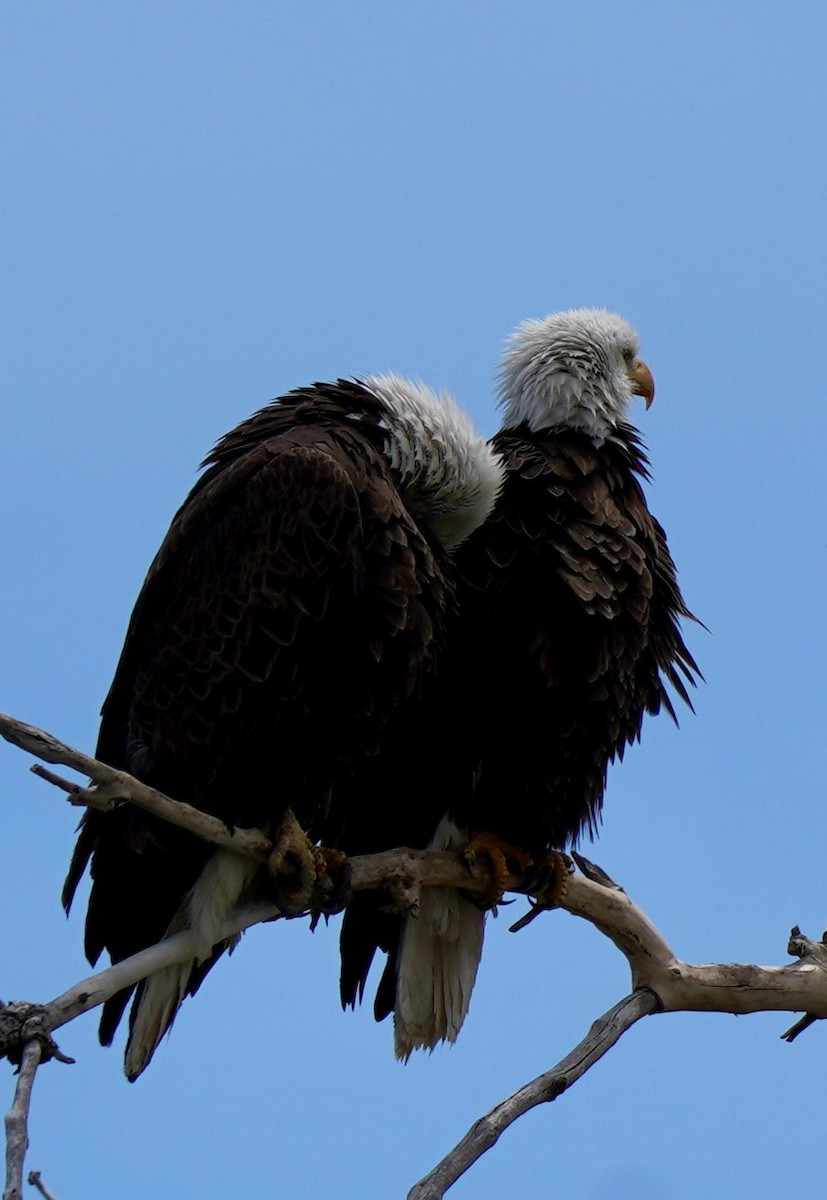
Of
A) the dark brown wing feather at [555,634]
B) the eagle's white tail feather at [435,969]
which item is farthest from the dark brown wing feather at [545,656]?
the eagle's white tail feather at [435,969]

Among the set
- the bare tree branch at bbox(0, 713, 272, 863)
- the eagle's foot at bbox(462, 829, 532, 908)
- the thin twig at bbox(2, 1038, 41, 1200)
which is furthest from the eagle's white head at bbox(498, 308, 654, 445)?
the thin twig at bbox(2, 1038, 41, 1200)

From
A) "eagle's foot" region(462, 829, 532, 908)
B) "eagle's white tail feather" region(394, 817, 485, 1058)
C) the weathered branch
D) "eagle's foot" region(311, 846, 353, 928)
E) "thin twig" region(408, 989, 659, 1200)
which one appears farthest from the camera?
"eagle's white tail feather" region(394, 817, 485, 1058)

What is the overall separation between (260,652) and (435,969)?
1.71m

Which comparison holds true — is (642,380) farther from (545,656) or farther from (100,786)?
(100,786)

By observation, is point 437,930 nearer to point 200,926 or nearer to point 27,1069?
point 200,926

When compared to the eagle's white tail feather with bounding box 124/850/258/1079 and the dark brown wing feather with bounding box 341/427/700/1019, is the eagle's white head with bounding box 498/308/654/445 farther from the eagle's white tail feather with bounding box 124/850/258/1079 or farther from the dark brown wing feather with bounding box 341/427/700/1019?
the eagle's white tail feather with bounding box 124/850/258/1079

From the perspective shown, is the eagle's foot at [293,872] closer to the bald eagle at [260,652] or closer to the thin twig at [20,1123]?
the bald eagle at [260,652]

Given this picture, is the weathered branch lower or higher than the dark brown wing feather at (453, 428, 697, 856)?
lower

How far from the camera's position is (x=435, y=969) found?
22.9ft

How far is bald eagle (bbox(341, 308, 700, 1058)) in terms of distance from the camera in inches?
257

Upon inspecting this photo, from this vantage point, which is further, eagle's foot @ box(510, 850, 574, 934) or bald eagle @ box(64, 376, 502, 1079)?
eagle's foot @ box(510, 850, 574, 934)

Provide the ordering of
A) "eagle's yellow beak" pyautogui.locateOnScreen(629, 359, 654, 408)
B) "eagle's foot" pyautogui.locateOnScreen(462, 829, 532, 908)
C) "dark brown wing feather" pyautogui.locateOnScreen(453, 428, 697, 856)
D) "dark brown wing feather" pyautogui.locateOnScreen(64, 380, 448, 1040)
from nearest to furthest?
1. "dark brown wing feather" pyautogui.locateOnScreen(64, 380, 448, 1040)
2. "dark brown wing feather" pyautogui.locateOnScreen(453, 428, 697, 856)
3. "eagle's foot" pyautogui.locateOnScreen(462, 829, 532, 908)
4. "eagle's yellow beak" pyautogui.locateOnScreen(629, 359, 654, 408)

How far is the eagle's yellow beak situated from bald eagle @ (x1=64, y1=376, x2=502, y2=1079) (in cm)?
123

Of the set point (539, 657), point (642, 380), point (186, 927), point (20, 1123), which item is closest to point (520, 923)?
point (539, 657)
